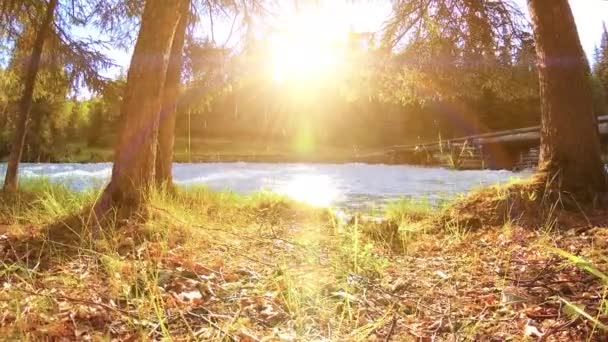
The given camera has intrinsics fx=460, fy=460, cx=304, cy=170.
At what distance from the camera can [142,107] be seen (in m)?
4.22

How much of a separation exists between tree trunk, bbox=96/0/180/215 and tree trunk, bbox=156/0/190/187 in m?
2.54

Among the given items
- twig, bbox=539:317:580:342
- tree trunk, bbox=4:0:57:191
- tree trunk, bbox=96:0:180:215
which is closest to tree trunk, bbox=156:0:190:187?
tree trunk, bbox=4:0:57:191

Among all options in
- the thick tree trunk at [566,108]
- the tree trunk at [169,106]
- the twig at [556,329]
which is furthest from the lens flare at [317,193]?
the twig at [556,329]

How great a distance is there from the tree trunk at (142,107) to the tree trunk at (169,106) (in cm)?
254

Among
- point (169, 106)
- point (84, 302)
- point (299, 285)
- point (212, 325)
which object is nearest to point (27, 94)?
point (169, 106)

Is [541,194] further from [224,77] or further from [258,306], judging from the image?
[224,77]

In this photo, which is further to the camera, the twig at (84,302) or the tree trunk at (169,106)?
the tree trunk at (169,106)

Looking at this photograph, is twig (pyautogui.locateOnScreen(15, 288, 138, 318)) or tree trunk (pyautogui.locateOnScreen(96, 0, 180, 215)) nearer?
twig (pyautogui.locateOnScreen(15, 288, 138, 318))

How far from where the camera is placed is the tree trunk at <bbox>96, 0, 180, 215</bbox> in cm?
412

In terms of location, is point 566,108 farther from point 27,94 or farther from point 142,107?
point 27,94

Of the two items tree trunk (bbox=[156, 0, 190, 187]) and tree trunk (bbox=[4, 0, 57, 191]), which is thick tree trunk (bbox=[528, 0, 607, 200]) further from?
tree trunk (bbox=[4, 0, 57, 191])

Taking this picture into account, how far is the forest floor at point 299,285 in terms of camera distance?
199cm

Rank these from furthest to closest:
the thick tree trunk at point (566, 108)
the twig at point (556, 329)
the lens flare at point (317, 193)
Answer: the lens flare at point (317, 193), the thick tree trunk at point (566, 108), the twig at point (556, 329)

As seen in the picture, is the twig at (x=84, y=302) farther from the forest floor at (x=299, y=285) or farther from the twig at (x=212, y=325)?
the twig at (x=212, y=325)
